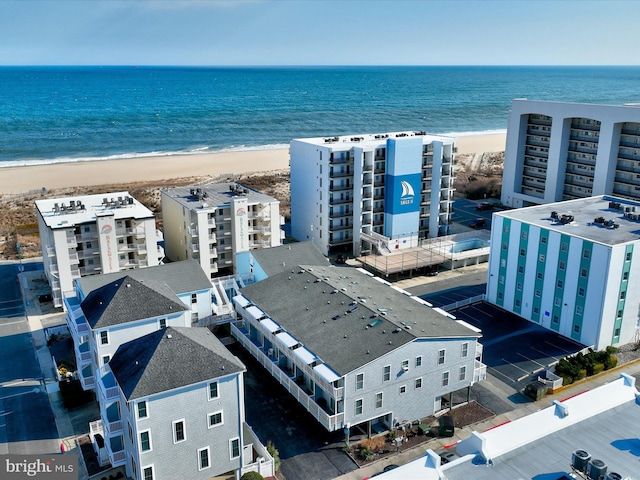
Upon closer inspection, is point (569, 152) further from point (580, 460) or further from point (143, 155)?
point (143, 155)

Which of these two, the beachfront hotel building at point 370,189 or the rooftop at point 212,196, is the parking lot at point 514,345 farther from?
the rooftop at point 212,196

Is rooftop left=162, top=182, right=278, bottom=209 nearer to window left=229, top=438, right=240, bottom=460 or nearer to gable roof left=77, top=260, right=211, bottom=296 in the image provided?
gable roof left=77, top=260, right=211, bottom=296

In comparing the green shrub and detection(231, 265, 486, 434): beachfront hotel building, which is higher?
detection(231, 265, 486, 434): beachfront hotel building

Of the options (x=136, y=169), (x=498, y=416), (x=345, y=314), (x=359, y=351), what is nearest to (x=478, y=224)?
(x=498, y=416)

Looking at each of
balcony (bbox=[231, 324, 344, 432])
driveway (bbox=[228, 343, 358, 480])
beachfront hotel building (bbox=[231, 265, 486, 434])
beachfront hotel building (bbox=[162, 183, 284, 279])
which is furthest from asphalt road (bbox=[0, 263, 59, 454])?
beachfront hotel building (bbox=[162, 183, 284, 279])

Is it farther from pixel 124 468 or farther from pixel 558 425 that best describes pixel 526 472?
pixel 124 468

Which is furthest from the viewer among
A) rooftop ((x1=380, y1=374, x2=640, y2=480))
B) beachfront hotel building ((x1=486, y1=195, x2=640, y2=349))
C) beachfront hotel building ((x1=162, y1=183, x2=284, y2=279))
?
beachfront hotel building ((x1=162, y1=183, x2=284, y2=279))
